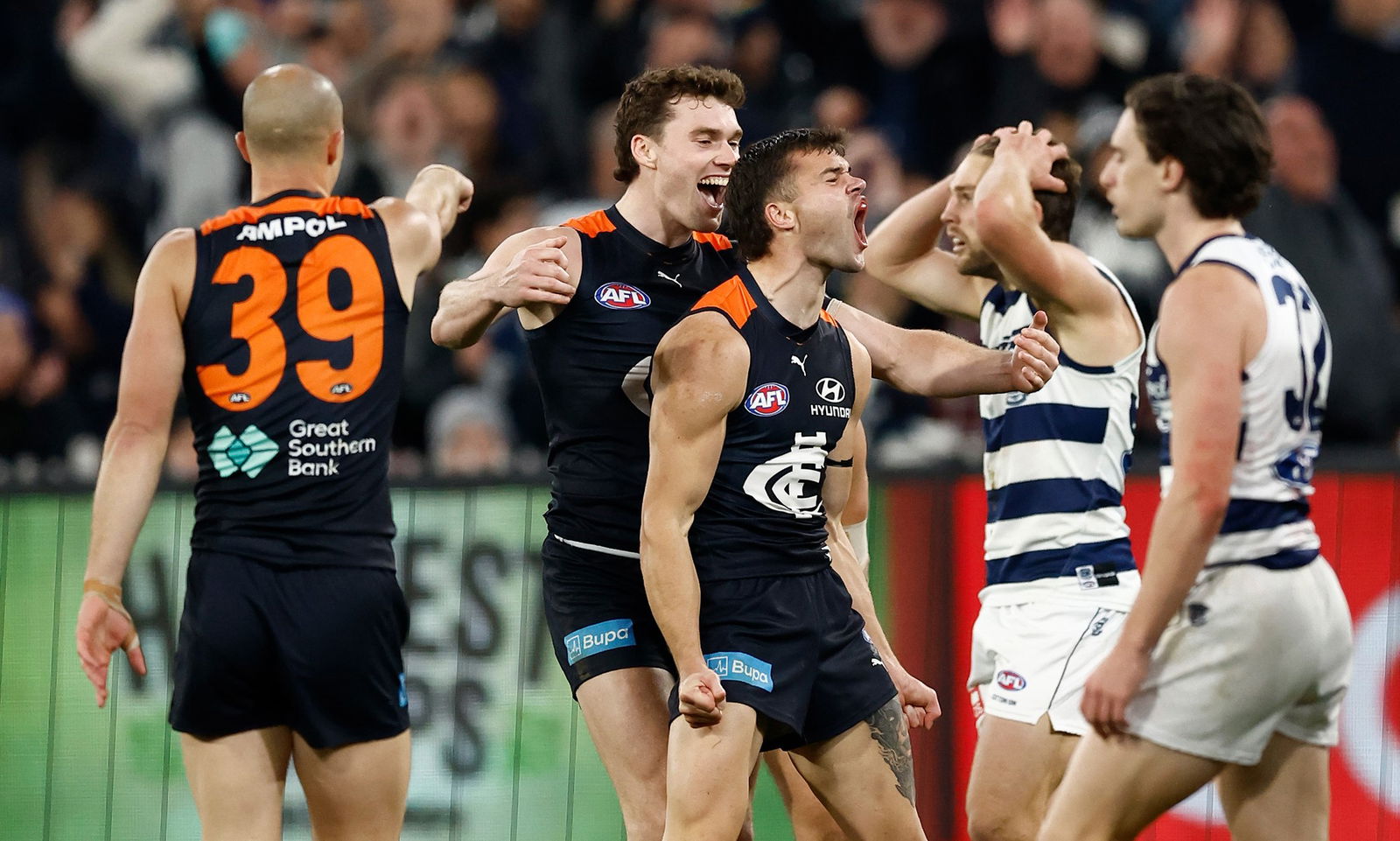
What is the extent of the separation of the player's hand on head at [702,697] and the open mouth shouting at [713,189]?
160 centimetres

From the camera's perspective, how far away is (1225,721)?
163 inches

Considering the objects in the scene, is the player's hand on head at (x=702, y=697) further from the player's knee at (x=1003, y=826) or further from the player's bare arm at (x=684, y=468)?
the player's knee at (x=1003, y=826)

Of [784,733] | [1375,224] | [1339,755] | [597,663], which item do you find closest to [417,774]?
[597,663]

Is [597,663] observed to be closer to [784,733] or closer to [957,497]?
[784,733]

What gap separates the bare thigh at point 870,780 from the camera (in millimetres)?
4797

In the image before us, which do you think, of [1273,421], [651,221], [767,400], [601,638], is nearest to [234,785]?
[601,638]

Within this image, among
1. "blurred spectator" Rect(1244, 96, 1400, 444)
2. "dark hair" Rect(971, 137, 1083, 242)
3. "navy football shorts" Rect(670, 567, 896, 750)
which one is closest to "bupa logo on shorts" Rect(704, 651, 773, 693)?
"navy football shorts" Rect(670, 567, 896, 750)

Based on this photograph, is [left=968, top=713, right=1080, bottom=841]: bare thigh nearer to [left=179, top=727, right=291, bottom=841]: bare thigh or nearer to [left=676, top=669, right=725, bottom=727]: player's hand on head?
[left=676, top=669, right=725, bottom=727]: player's hand on head

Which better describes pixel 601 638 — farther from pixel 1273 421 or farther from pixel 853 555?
pixel 1273 421

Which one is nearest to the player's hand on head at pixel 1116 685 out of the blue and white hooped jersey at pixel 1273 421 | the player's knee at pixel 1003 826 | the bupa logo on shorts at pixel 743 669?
the blue and white hooped jersey at pixel 1273 421

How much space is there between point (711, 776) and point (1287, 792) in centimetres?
147

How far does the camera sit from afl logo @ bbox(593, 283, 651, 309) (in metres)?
5.38

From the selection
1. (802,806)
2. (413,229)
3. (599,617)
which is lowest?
(802,806)

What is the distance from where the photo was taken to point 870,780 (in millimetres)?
4809
